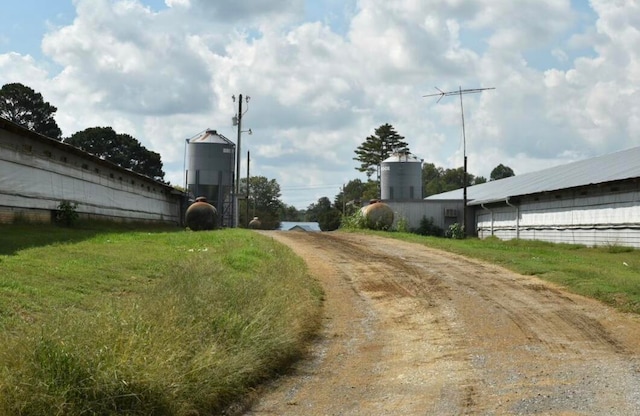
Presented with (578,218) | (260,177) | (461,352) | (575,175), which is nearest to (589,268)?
(461,352)

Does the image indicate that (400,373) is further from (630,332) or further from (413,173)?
(413,173)

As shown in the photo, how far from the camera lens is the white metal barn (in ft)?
87.5

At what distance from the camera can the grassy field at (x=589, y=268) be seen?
13.6 metres

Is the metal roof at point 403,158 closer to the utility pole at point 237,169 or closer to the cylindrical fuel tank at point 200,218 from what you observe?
the utility pole at point 237,169

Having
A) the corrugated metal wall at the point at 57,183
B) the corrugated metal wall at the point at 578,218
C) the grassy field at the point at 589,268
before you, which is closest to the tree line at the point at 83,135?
the corrugated metal wall at the point at 57,183

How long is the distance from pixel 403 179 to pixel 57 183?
3557 centimetres

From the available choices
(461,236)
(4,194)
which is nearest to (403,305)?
(4,194)

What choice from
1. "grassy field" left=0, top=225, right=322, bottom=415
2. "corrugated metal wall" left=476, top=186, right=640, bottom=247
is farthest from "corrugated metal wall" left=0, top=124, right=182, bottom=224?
"corrugated metal wall" left=476, top=186, right=640, bottom=247

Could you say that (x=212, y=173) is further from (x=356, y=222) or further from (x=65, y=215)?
(x=65, y=215)

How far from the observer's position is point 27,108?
5703cm

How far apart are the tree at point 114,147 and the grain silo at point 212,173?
19.0 metres

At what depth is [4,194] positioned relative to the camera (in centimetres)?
2111

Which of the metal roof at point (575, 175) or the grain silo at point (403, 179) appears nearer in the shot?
the metal roof at point (575, 175)

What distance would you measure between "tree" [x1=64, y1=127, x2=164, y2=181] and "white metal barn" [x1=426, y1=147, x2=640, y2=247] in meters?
39.1
